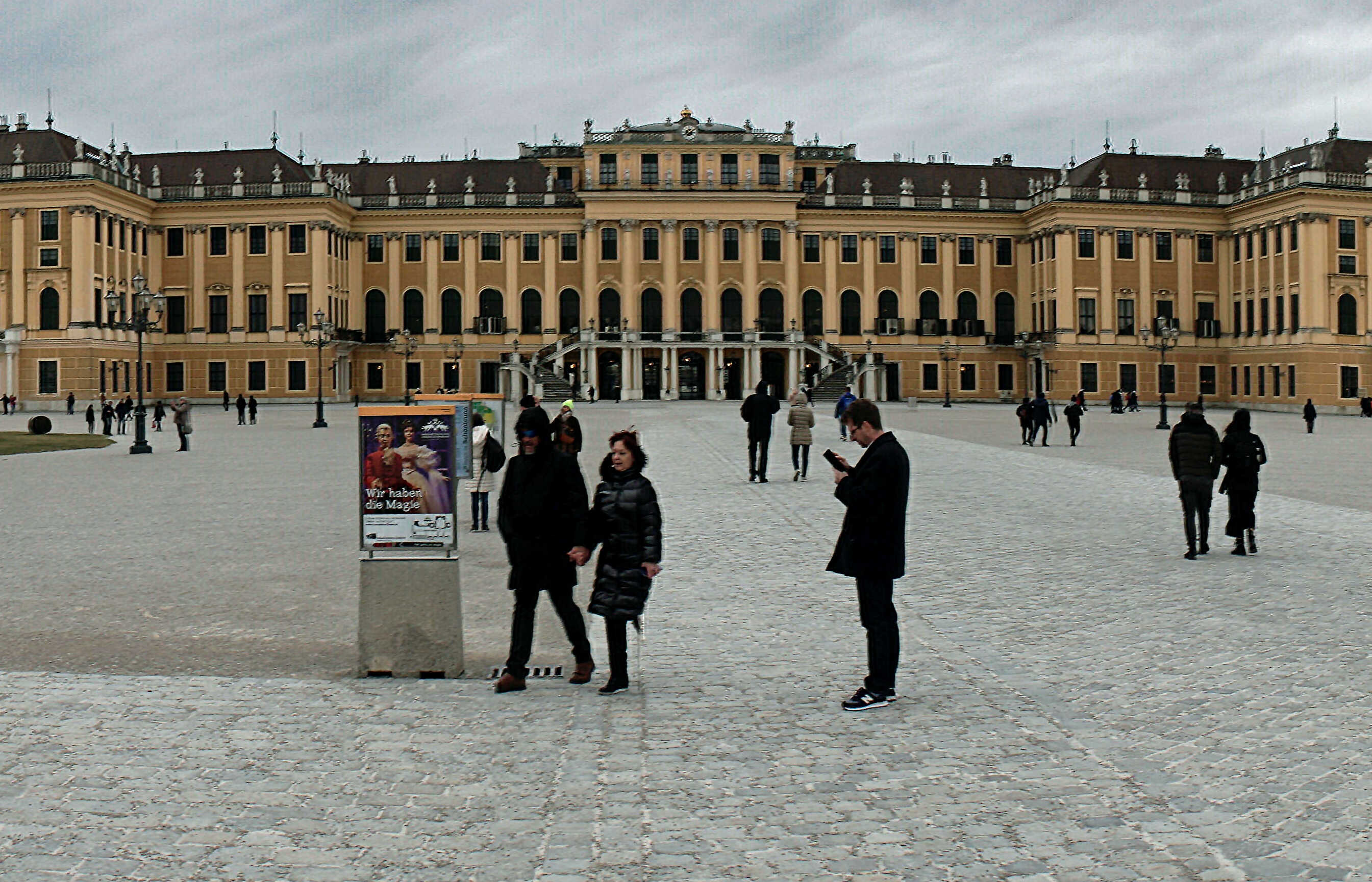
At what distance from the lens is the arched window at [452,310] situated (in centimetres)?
8231

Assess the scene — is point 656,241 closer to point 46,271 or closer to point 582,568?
point 46,271

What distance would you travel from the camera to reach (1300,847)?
210 inches

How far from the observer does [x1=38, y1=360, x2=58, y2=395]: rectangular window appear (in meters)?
68.4

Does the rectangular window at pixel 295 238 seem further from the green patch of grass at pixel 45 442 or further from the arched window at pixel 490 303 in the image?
the green patch of grass at pixel 45 442

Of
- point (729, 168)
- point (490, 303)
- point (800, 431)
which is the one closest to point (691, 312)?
point (729, 168)

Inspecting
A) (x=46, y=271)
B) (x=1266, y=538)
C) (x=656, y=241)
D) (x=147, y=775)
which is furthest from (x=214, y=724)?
(x=656, y=241)

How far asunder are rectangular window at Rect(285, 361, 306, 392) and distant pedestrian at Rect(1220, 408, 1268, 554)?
69.2m

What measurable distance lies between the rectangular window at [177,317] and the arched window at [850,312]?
131 ft

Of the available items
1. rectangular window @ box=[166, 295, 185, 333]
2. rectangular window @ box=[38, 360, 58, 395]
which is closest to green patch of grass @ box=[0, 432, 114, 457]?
rectangular window @ box=[38, 360, 58, 395]

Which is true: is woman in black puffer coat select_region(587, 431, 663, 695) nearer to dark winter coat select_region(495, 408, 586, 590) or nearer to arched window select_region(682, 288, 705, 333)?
dark winter coat select_region(495, 408, 586, 590)

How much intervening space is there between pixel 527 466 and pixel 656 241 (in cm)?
7408

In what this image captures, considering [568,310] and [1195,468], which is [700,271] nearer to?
[568,310]

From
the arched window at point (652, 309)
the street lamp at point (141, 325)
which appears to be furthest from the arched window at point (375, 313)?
the street lamp at point (141, 325)

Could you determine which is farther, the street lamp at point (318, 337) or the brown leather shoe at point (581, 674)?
the street lamp at point (318, 337)
